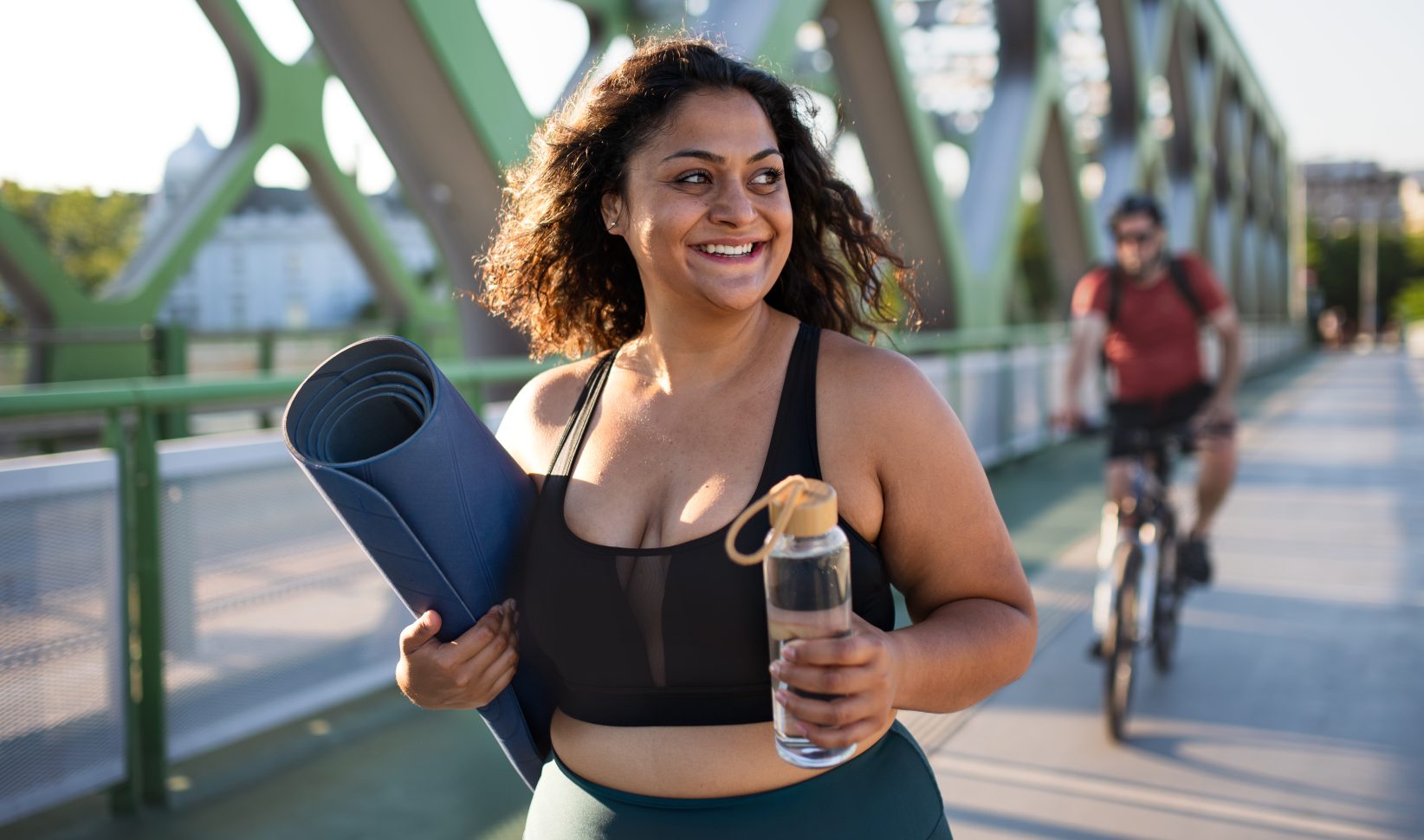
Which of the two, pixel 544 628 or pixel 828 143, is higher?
pixel 828 143

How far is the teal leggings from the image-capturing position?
4.77 feet

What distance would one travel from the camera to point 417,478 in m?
1.42

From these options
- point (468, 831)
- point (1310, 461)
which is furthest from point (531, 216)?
point (1310, 461)

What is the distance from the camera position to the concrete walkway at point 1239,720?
11.9 feet

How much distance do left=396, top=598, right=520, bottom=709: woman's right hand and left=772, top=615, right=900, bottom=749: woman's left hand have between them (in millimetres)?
429

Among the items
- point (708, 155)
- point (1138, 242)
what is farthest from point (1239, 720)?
point (708, 155)

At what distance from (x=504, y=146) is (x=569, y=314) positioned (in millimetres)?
4040

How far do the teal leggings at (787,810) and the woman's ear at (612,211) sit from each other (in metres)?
0.75

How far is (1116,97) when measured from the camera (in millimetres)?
19016

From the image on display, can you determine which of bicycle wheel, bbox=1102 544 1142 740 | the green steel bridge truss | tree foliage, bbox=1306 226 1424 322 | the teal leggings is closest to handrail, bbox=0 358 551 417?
the green steel bridge truss

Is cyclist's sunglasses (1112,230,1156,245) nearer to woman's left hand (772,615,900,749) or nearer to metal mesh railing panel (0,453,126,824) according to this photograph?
metal mesh railing panel (0,453,126,824)

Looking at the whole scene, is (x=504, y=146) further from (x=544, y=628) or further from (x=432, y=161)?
(x=544, y=628)

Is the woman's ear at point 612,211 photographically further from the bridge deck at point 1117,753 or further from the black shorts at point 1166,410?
the black shorts at point 1166,410

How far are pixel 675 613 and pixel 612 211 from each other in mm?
640
